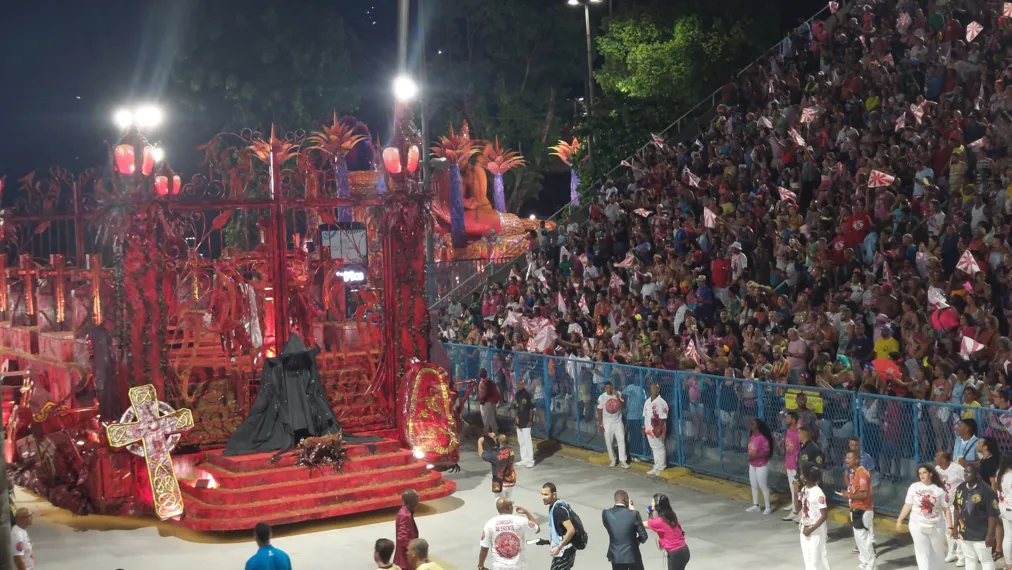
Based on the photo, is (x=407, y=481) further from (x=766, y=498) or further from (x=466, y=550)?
(x=766, y=498)

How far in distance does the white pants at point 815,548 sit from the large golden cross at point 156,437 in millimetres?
8286

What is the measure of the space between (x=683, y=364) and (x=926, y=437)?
15.8 ft

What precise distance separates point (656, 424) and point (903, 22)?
977 cm

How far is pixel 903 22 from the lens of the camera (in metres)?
22.2

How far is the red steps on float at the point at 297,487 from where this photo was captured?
15.4 meters

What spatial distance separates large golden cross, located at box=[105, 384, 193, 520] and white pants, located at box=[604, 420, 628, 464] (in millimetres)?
6761

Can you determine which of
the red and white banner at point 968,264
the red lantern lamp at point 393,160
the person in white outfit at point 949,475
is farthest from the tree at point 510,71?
the person in white outfit at point 949,475

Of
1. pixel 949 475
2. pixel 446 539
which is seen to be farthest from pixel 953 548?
pixel 446 539

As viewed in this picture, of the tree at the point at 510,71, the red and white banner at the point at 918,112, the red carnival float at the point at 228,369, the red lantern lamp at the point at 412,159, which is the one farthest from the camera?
the tree at the point at 510,71

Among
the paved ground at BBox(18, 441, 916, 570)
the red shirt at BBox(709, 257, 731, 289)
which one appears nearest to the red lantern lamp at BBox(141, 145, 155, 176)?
the paved ground at BBox(18, 441, 916, 570)

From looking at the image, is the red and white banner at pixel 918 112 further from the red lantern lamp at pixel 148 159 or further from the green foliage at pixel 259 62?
the green foliage at pixel 259 62

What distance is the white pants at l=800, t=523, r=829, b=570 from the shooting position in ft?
40.9

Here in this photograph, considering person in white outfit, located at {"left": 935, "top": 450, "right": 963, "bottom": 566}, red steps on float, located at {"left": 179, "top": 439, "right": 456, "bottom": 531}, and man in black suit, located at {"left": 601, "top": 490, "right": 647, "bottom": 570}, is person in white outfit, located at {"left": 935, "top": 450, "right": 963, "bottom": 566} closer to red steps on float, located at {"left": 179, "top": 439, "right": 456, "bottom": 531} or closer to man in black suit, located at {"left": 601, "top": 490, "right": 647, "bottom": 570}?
man in black suit, located at {"left": 601, "top": 490, "right": 647, "bottom": 570}

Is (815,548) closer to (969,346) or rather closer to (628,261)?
(969,346)
